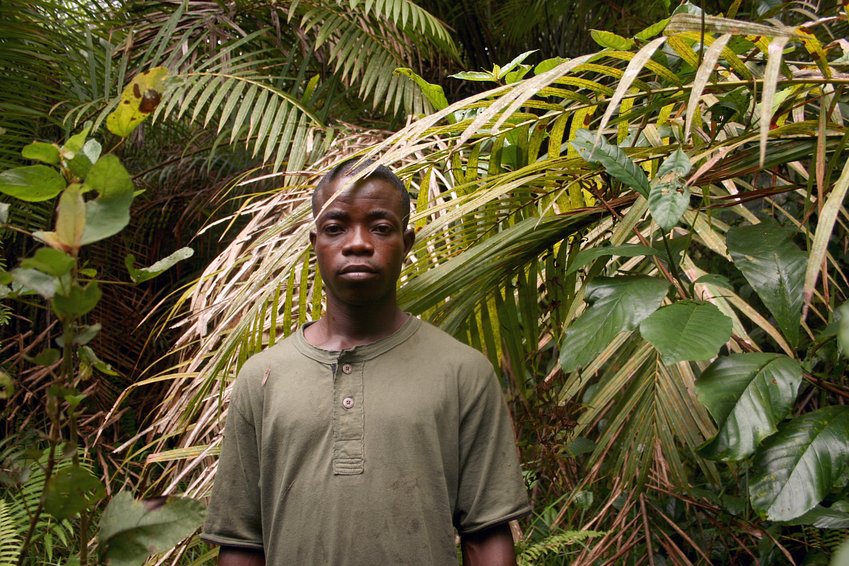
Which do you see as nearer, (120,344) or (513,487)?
(513,487)

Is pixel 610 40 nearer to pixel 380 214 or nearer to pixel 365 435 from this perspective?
pixel 380 214

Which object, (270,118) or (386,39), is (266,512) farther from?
(386,39)

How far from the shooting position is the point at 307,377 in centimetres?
138

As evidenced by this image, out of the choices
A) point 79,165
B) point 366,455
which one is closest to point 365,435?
point 366,455

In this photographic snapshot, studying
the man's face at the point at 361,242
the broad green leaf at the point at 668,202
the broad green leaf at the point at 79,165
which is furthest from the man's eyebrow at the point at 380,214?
the broad green leaf at the point at 79,165

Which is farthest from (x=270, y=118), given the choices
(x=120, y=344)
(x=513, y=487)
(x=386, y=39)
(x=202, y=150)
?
(x=513, y=487)

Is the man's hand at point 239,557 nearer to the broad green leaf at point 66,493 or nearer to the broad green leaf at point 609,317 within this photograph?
the broad green leaf at point 609,317

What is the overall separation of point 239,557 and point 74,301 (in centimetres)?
86

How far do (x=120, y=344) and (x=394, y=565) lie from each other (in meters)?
2.65

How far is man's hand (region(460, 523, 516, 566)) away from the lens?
135 cm

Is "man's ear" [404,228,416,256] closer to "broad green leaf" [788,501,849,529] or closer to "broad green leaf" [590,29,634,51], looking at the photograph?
"broad green leaf" [590,29,634,51]

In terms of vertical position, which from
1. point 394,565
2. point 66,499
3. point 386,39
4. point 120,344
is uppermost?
point 386,39

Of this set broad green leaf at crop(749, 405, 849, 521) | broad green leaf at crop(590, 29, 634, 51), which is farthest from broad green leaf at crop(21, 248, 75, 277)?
broad green leaf at crop(590, 29, 634, 51)

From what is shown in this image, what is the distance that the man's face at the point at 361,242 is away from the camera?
135 centimetres
